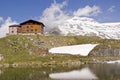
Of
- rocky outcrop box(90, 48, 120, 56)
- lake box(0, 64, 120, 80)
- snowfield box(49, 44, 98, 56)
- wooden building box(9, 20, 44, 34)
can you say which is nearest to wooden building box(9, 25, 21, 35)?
wooden building box(9, 20, 44, 34)

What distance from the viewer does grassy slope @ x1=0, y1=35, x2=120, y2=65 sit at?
451ft

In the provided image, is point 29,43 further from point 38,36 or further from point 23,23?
point 23,23

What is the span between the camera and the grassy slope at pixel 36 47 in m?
138

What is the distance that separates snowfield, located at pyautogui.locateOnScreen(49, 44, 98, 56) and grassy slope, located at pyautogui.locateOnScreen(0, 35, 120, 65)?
4.14 metres

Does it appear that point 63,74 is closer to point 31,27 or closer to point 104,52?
point 104,52

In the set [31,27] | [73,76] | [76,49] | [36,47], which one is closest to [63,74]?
[73,76]

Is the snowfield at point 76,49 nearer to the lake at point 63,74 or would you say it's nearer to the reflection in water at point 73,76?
the lake at point 63,74

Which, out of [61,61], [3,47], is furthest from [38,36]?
[61,61]

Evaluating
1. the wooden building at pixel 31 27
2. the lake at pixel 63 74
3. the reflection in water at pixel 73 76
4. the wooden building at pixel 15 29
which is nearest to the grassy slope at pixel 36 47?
the wooden building at pixel 31 27

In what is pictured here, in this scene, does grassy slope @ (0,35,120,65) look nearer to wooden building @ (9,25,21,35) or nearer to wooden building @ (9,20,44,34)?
wooden building @ (9,20,44,34)

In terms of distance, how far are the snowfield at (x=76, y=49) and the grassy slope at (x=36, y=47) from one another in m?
4.14

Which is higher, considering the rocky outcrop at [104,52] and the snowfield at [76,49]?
the snowfield at [76,49]

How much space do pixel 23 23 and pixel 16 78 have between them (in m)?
100

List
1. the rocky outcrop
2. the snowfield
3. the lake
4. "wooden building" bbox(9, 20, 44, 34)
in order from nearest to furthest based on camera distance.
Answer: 1. the lake
2. the rocky outcrop
3. the snowfield
4. "wooden building" bbox(9, 20, 44, 34)
